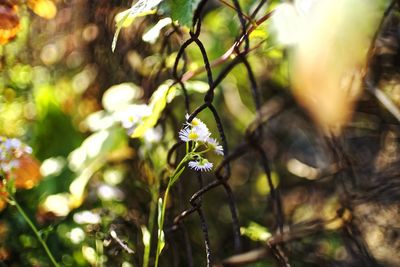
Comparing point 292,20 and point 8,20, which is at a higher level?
point 8,20

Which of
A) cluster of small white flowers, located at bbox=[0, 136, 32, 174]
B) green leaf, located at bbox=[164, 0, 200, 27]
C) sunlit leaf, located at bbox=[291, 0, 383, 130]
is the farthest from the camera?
cluster of small white flowers, located at bbox=[0, 136, 32, 174]

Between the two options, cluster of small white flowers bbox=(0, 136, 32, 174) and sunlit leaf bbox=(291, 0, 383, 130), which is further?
cluster of small white flowers bbox=(0, 136, 32, 174)

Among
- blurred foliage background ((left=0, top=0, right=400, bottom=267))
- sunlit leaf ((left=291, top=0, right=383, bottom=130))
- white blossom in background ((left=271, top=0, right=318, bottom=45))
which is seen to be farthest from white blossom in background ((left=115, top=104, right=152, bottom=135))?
sunlit leaf ((left=291, top=0, right=383, bottom=130))

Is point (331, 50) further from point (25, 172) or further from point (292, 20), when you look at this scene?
point (25, 172)

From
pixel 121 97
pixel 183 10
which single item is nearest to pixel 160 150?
pixel 121 97

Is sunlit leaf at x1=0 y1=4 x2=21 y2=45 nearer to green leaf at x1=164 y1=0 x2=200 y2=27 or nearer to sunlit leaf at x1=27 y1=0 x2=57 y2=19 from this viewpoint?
sunlit leaf at x1=27 y1=0 x2=57 y2=19

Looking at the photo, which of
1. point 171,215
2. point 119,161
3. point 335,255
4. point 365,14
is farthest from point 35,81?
point 365,14
